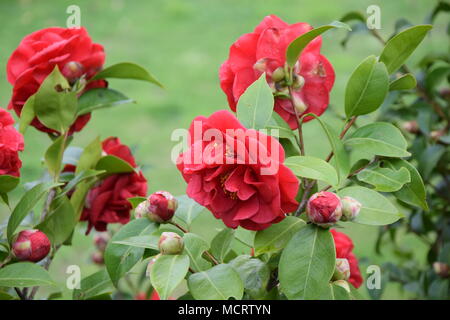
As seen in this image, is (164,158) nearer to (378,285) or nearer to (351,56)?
(351,56)

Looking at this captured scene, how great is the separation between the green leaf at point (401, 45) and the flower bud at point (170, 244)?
32cm

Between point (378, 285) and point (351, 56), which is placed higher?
point (351, 56)

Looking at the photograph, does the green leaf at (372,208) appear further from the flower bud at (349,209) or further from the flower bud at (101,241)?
the flower bud at (101,241)

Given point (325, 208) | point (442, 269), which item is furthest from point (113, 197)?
point (442, 269)

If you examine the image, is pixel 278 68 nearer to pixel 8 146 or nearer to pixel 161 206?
pixel 161 206

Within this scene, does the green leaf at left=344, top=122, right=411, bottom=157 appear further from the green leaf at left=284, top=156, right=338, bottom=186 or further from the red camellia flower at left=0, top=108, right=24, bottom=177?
the red camellia flower at left=0, top=108, right=24, bottom=177

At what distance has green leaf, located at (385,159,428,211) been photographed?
0.68 meters

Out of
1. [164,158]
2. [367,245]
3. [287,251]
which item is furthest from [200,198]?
[164,158]

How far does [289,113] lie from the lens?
75 cm

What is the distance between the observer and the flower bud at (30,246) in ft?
2.39

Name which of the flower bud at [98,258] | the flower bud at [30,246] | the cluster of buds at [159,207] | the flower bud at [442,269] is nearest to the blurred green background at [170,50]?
the flower bud at [98,258]

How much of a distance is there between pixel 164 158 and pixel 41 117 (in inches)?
76.0

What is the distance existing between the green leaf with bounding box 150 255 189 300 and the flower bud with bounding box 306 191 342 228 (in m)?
0.13
